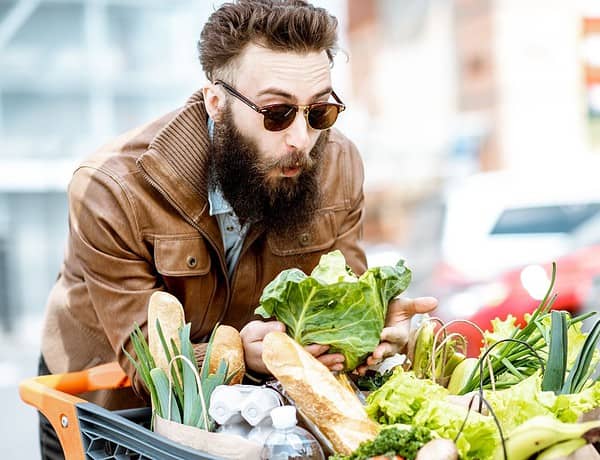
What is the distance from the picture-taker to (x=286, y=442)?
92.0 inches

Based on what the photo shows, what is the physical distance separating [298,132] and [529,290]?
6.06 m

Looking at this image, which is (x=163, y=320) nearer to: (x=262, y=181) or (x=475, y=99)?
(x=262, y=181)

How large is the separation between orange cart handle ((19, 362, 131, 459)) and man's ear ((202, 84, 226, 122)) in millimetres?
817

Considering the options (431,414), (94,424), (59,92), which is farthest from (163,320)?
(59,92)

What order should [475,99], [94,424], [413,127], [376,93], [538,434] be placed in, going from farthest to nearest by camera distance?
[376,93], [413,127], [475,99], [94,424], [538,434]

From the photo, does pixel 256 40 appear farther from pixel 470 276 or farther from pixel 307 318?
pixel 470 276

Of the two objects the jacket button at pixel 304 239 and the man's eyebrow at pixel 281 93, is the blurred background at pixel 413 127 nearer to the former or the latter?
the jacket button at pixel 304 239

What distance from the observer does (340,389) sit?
2.52 meters

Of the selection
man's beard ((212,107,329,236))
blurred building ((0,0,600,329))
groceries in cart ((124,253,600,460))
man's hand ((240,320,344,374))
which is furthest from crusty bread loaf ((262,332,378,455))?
blurred building ((0,0,600,329))

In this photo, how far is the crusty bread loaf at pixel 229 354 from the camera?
273 cm

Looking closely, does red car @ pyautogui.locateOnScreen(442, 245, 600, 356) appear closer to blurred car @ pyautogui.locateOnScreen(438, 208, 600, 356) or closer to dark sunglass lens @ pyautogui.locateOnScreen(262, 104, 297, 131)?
blurred car @ pyautogui.locateOnScreen(438, 208, 600, 356)

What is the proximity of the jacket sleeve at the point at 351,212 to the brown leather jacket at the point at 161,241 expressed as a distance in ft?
0.23

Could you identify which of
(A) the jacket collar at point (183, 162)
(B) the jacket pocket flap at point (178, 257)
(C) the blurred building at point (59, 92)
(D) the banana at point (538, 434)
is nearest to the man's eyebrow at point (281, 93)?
(A) the jacket collar at point (183, 162)

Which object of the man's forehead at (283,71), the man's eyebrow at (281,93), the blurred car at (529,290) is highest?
the man's forehead at (283,71)
